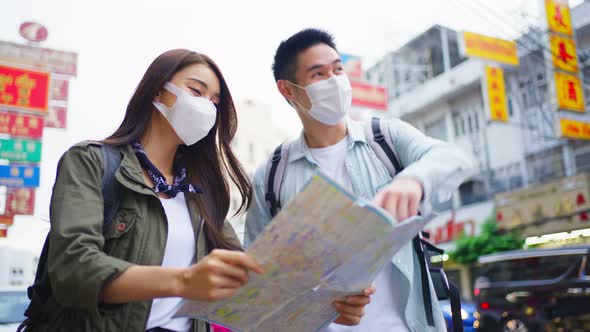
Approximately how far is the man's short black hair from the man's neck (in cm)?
22

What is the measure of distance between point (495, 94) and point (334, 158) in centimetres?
1156

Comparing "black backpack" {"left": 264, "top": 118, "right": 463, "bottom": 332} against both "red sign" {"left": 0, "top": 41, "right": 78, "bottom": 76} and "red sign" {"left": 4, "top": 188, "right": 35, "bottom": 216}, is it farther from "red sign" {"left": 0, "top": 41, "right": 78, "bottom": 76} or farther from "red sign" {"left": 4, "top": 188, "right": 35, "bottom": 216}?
"red sign" {"left": 0, "top": 41, "right": 78, "bottom": 76}

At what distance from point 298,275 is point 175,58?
91cm

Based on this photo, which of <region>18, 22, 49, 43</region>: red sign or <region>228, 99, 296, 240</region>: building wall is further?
<region>228, 99, 296, 240</region>: building wall

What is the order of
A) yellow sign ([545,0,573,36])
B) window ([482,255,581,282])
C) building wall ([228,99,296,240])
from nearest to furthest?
window ([482,255,581,282]), yellow sign ([545,0,573,36]), building wall ([228,99,296,240])

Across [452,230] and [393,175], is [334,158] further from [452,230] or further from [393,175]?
[452,230]

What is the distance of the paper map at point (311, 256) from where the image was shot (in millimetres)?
969

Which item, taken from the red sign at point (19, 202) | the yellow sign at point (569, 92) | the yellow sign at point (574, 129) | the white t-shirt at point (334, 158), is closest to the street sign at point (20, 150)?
the red sign at point (19, 202)

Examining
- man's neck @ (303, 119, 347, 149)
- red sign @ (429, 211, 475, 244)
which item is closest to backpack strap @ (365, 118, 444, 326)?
man's neck @ (303, 119, 347, 149)

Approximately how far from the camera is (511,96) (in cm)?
1678

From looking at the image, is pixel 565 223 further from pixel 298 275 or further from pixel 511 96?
pixel 298 275

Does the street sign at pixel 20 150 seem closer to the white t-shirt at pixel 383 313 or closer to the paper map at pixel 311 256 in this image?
the white t-shirt at pixel 383 313

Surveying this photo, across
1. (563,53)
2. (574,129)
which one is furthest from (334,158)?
(574,129)

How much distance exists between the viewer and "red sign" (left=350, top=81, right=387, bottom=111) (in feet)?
45.0
